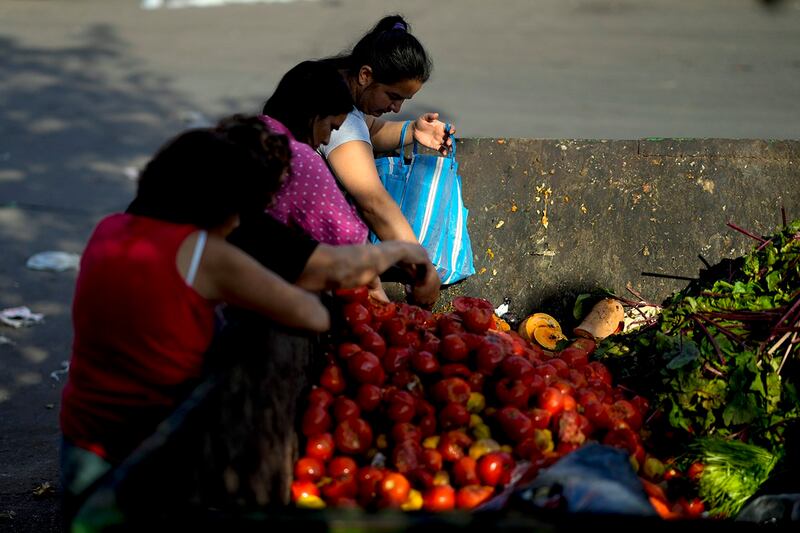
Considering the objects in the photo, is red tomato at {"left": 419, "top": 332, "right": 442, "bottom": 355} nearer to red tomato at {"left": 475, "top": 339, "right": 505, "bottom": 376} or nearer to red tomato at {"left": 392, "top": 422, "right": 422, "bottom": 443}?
red tomato at {"left": 475, "top": 339, "right": 505, "bottom": 376}

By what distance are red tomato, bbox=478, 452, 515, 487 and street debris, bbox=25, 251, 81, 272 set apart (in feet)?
15.8

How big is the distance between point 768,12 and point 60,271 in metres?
12.2

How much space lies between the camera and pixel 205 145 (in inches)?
103

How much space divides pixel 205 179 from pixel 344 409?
3.46 ft

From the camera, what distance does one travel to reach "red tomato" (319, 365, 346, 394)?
11.1 ft

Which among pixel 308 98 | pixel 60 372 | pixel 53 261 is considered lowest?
pixel 60 372

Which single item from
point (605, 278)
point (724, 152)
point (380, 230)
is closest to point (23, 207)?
point (380, 230)

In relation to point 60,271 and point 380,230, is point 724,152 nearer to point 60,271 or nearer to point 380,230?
point 380,230

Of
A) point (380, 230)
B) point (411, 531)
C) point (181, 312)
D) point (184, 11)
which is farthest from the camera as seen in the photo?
point (184, 11)

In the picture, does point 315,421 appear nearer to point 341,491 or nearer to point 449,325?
point 341,491

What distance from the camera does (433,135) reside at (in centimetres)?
498

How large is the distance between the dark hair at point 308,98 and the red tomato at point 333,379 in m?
1.18

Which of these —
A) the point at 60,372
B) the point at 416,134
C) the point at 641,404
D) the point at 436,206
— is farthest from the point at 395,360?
the point at 60,372

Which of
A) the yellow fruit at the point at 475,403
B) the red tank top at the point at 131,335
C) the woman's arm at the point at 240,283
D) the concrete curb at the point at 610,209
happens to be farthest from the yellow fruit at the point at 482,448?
the concrete curb at the point at 610,209
